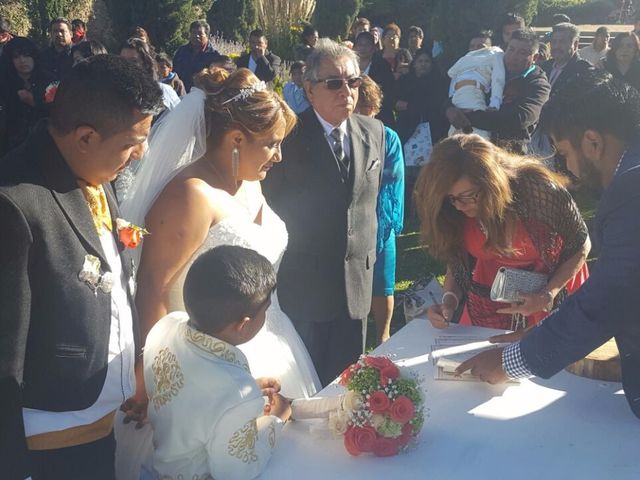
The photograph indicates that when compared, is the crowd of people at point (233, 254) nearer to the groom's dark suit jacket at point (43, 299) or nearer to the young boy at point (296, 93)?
the groom's dark suit jacket at point (43, 299)

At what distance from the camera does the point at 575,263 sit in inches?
112

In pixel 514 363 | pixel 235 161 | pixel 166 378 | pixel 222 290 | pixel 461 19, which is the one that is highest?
pixel 461 19

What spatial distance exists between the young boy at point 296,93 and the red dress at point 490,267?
16.3 feet

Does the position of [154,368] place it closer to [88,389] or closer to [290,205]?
[88,389]

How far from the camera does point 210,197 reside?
243 cm

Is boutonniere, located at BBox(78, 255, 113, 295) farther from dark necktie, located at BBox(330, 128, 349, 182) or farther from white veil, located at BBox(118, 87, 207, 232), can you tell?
dark necktie, located at BBox(330, 128, 349, 182)

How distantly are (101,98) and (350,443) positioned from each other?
110 centimetres

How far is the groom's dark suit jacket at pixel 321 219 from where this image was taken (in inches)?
129

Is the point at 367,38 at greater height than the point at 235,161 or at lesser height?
greater

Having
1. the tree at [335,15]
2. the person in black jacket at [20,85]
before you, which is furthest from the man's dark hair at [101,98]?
the tree at [335,15]

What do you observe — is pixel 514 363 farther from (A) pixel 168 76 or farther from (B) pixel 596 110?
(A) pixel 168 76

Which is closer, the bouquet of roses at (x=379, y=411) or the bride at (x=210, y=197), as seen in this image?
the bouquet of roses at (x=379, y=411)

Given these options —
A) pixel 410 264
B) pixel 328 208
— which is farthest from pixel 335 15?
pixel 328 208

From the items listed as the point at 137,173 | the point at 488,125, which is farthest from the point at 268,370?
the point at 488,125
